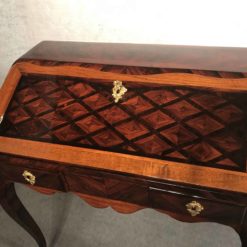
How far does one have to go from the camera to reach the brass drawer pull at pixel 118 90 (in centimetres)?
95

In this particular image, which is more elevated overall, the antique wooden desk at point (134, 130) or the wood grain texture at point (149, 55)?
the wood grain texture at point (149, 55)

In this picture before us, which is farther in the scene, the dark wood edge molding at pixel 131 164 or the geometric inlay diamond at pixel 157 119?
the geometric inlay diamond at pixel 157 119

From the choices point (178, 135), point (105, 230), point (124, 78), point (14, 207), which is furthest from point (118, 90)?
point (105, 230)

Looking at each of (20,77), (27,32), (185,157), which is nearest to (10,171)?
(20,77)

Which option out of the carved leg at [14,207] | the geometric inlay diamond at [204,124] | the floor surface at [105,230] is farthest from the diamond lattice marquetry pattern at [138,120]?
the floor surface at [105,230]

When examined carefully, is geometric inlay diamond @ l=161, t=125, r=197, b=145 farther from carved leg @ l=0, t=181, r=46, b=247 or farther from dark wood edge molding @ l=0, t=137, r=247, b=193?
carved leg @ l=0, t=181, r=46, b=247

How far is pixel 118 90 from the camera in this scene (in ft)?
3.17

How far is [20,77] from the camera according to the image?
109 centimetres

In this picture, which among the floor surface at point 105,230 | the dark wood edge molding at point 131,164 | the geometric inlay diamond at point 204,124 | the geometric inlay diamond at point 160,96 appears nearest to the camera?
the dark wood edge molding at point 131,164

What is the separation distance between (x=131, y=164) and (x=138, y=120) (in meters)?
0.16

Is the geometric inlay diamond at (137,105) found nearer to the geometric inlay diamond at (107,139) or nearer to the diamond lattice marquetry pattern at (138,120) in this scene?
the diamond lattice marquetry pattern at (138,120)

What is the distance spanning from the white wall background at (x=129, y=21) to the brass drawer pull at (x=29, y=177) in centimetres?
70

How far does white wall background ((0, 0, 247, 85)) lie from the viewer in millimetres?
1089

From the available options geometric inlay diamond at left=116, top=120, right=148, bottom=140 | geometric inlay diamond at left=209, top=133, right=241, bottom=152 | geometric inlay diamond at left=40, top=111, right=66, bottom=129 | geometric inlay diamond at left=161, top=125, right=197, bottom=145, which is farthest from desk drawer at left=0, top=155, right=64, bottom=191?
geometric inlay diamond at left=209, top=133, right=241, bottom=152
